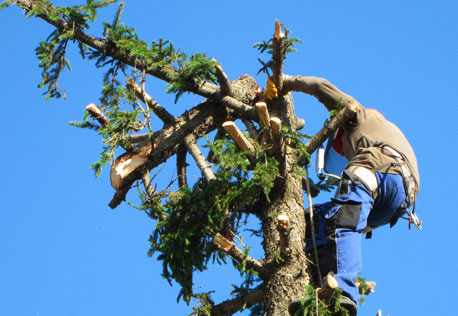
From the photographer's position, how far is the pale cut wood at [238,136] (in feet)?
18.4

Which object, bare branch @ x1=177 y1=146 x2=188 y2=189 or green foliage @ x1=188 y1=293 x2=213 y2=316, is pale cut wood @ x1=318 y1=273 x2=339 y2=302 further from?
bare branch @ x1=177 y1=146 x2=188 y2=189

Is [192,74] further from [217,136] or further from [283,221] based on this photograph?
[283,221]

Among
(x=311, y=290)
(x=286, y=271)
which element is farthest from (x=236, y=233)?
(x=311, y=290)

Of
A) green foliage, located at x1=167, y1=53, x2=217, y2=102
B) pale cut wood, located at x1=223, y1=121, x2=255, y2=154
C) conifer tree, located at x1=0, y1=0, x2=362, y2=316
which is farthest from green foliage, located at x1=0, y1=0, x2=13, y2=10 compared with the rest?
pale cut wood, located at x1=223, y1=121, x2=255, y2=154

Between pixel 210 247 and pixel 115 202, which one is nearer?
pixel 210 247

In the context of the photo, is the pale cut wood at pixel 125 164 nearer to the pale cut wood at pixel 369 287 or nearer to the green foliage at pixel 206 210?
the green foliage at pixel 206 210

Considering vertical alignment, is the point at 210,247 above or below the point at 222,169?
below

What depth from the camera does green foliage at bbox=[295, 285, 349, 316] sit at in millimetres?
4934

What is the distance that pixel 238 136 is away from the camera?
5.66 m

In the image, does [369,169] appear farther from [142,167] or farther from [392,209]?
[142,167]

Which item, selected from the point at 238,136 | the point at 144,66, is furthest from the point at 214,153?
the point at 144,66

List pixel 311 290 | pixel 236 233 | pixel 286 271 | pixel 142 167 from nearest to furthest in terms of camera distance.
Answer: pixel 311 290, pixel 286 271, pixel 236 233, pixel 142 167

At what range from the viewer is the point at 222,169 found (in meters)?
5.77

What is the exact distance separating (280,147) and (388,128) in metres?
0.99
